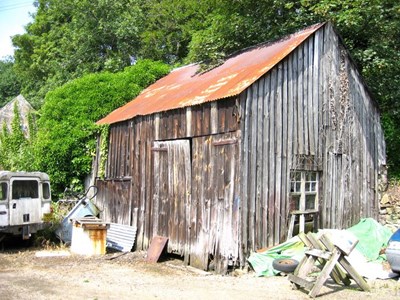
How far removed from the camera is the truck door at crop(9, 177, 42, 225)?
13094 millimetres

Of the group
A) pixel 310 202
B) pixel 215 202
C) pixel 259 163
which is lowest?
pixel 310 202

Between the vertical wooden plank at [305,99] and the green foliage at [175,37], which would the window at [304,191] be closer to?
the vertical wooden plank at [305,99]

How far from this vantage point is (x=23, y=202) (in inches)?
527

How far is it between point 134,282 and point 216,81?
19.9 feet

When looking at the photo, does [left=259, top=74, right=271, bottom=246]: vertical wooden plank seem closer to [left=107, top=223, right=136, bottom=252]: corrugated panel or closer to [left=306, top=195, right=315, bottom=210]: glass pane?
[left=306, top=195, right=315, bottom=210]: glass pane

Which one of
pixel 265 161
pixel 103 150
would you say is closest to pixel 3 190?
pixel 103 150

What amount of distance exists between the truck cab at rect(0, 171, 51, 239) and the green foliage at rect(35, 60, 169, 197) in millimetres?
2887

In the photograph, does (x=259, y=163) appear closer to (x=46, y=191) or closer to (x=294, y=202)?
(x=294, y=202)

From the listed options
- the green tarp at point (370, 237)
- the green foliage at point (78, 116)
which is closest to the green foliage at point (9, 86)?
the green foliage at point (78, 116)

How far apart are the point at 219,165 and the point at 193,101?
1916 mm

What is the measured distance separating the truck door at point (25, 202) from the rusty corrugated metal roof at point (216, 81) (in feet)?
11.2

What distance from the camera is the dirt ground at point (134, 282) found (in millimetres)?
8328

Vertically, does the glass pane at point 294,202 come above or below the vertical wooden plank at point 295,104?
below

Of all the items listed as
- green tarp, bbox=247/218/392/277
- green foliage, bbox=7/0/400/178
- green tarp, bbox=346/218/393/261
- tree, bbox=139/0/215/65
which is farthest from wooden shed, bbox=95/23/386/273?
tree, bbox=139/0/215/65
